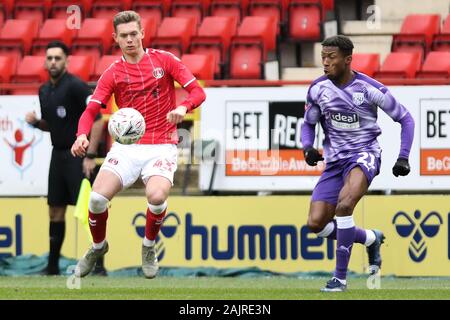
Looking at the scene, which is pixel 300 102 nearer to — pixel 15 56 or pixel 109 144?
pixel 109 144

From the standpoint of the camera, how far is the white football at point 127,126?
9.90m

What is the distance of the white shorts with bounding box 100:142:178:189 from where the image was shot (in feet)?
34.1

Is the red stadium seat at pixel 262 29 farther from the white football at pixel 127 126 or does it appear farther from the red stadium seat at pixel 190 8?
the white football at pixel 127 126

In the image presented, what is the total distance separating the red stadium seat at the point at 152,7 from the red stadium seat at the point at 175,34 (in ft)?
2.23

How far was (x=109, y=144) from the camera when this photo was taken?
567 inches

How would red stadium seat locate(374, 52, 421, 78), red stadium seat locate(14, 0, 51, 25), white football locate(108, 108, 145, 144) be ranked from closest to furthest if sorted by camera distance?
white football locate(108, 108, 145, 144) → red stadium seat locate(374, 52, 421, 78) → red stadium seat locate(14, 0, 51, 25)

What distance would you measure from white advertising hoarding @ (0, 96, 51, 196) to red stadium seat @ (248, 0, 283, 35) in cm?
560

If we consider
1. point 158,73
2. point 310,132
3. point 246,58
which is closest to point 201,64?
point 246,58

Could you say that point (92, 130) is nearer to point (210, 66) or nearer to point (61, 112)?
point (61, 112)

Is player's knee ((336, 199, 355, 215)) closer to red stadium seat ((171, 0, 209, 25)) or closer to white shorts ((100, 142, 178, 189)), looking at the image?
white shorts ((100, 142, 178, 189))

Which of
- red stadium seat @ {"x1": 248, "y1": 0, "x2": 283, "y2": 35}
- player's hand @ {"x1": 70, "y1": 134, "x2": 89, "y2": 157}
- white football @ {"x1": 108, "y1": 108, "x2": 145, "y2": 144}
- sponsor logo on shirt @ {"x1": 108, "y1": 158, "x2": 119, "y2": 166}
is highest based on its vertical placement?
red stadium seat @ {"x1": 248, "y1": 0, "x2": 283, "y2": 35}

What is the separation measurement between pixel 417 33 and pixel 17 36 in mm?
5877

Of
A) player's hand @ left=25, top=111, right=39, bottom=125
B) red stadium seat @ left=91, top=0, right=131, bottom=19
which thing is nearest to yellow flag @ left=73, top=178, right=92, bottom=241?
player's hand @ left=25, top=111, right=39, bottom=125

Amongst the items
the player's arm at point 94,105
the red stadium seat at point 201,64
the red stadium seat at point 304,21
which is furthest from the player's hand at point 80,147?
the red stadium seat at point 304,21
